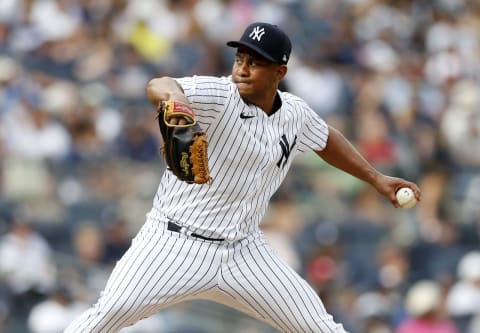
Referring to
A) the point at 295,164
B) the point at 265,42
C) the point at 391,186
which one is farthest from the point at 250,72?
the point at 295,164

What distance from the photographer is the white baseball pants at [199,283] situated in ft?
15.6

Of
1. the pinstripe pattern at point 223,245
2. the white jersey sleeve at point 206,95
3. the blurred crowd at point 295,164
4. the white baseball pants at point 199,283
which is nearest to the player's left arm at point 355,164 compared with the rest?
the pinstripe pattern at point 223,245

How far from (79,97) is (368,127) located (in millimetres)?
2847

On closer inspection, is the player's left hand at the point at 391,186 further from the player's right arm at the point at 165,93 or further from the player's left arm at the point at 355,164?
the player's right arm at the point at 165,93

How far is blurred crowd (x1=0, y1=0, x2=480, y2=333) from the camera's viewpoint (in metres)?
8.63

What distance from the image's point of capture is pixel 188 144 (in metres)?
4.09

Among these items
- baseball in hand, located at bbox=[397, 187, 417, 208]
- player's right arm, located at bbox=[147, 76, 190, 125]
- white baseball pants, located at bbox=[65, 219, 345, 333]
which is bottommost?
white baseball pants, located at bbox=[65, 219, 345, 333]

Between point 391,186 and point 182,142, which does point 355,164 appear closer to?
point 391,186

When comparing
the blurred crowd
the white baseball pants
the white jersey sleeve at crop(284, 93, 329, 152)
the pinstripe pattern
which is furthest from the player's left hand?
the blurred crowd

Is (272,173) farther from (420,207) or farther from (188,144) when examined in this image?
(420,207)

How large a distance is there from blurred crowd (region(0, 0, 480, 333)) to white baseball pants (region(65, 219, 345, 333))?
3.26 meters

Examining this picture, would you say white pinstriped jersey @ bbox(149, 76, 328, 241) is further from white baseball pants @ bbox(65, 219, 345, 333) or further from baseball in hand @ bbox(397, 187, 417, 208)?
baseball in hand @ bbox(397, 187, 417, 208)

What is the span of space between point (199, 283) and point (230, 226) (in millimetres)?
294

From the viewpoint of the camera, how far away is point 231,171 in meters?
4.89
